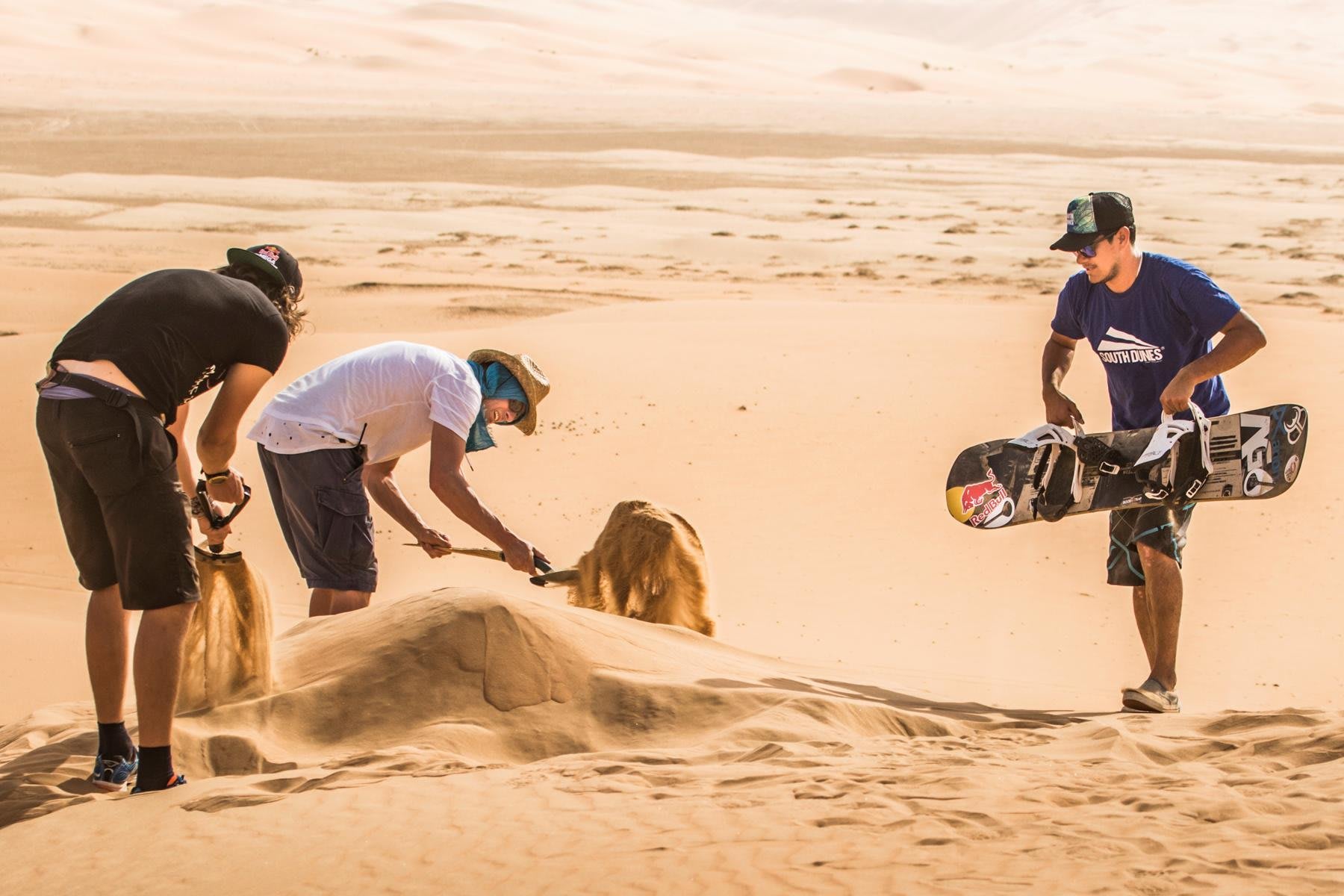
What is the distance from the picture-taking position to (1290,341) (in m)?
11.8

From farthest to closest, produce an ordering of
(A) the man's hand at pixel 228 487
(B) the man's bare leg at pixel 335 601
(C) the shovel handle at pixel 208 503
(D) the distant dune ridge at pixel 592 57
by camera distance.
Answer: (D) the distant dune ridge at pixel 592 57
(B) the man's bare leg at pixel 335 601
(C) the shovel handle at pixel 208 503
(A) the man's hand at pixel 228 487

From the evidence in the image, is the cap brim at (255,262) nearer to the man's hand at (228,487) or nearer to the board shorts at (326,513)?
the man's hand at (228,487)

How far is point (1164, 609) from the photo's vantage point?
4.70 meters

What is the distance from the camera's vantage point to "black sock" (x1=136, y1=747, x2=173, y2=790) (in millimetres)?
3631

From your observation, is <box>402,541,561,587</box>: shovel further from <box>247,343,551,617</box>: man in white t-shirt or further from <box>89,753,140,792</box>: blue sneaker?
<box>89,753,140,792</box>: blue sneaker

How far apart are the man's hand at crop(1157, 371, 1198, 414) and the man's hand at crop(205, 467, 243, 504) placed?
9.76 feet

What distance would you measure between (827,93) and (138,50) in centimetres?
2768

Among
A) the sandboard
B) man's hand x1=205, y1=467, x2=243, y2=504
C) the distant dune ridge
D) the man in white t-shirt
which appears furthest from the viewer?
the distant dune ridge

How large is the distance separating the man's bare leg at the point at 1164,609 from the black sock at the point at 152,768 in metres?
3.20

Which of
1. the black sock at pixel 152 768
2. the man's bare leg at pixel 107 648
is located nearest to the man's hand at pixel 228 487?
the man's bare leg at pixel 107 648

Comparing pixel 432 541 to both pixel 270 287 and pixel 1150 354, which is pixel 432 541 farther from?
pixel 1150 354

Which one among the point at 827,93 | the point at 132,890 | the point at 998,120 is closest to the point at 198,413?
the point at 132,890

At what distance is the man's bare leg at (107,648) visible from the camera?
3.70 metres

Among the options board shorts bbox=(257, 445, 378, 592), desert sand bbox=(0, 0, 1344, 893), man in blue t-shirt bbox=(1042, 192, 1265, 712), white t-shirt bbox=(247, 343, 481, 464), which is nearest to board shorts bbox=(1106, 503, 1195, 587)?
man in blue t-shirt bbox=(1042, 192, 1265, 712)
